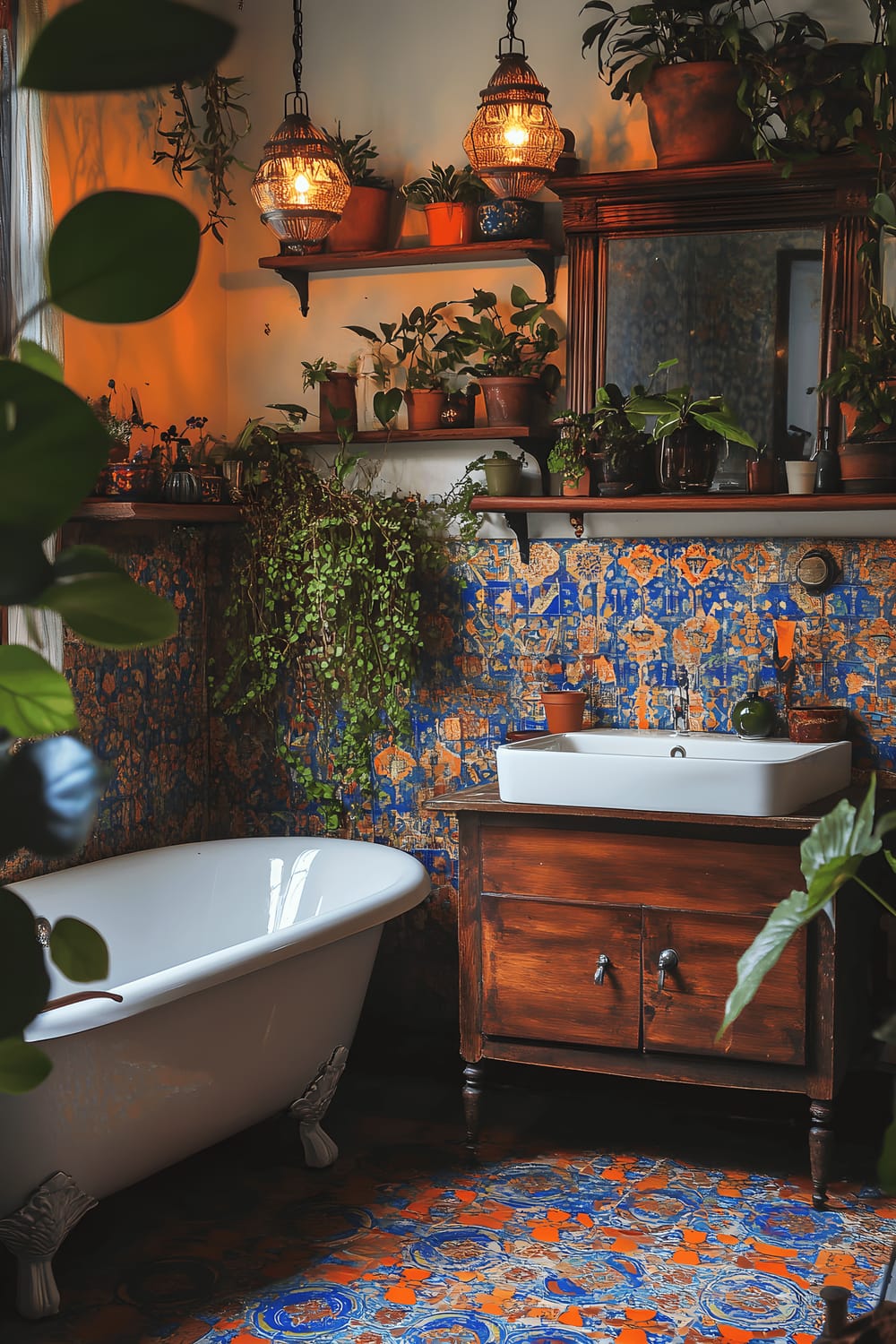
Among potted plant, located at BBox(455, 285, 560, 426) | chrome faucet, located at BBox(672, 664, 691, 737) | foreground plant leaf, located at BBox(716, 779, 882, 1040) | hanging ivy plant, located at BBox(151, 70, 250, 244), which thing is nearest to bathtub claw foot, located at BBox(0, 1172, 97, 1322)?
chrome faucet, located at BBox(672, 664, 691, 737)

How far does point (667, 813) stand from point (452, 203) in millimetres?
1868

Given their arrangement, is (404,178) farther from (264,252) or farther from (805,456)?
(805,456)

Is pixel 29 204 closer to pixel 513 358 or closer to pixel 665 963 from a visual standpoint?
pixel 513 358

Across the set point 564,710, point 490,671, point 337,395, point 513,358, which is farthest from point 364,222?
point 564,710

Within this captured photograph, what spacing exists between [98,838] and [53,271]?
3.62 metres

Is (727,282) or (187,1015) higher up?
(727,282)

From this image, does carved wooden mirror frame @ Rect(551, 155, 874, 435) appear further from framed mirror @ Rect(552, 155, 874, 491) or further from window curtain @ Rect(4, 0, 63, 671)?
window curtain @ Rect(4, 0, 63, 671)

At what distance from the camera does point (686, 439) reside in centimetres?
346

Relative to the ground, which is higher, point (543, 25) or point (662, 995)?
point (543, 25)

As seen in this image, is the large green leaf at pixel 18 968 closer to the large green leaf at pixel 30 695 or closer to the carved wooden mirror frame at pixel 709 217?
the large green leaf at pixel 30 695

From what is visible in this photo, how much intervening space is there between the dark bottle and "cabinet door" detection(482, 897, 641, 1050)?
116cm

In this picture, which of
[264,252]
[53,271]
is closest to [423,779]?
[264,252]

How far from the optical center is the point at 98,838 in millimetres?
3713

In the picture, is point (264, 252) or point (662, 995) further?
point (264, 252)
